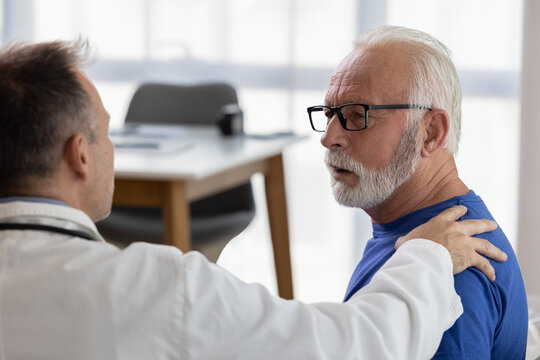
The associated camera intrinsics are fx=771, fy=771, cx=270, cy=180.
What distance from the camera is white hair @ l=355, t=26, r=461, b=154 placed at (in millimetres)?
1479

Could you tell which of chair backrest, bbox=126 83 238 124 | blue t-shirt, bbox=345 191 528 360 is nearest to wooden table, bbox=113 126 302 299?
chair backrest, bbox=126 83 238 124

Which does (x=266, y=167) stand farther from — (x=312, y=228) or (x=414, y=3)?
(x=414, y=3)

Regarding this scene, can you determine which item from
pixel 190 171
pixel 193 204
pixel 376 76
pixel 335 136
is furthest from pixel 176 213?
pixel 376 76

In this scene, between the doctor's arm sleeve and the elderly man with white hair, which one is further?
the elderly man with white hair

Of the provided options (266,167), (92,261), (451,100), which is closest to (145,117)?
(266,167)

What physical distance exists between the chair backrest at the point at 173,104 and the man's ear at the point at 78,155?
242 cm

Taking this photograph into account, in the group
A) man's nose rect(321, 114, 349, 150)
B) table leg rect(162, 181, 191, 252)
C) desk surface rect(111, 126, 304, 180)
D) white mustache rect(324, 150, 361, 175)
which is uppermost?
man's nose rect(321, 114, 349, 150)

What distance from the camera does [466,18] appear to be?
354 centimetres

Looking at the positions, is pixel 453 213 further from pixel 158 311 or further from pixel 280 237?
pixel 280 237

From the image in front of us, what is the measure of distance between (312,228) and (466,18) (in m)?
1.28

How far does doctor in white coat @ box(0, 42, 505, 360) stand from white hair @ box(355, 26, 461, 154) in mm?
316

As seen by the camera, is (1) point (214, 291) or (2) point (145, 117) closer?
(1) point (214, 291)

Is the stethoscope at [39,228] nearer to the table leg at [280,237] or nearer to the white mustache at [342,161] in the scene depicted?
the white mustache at [342,161]

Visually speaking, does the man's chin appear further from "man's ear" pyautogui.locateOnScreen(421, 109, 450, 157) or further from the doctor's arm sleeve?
the doctor's arm sleeve
